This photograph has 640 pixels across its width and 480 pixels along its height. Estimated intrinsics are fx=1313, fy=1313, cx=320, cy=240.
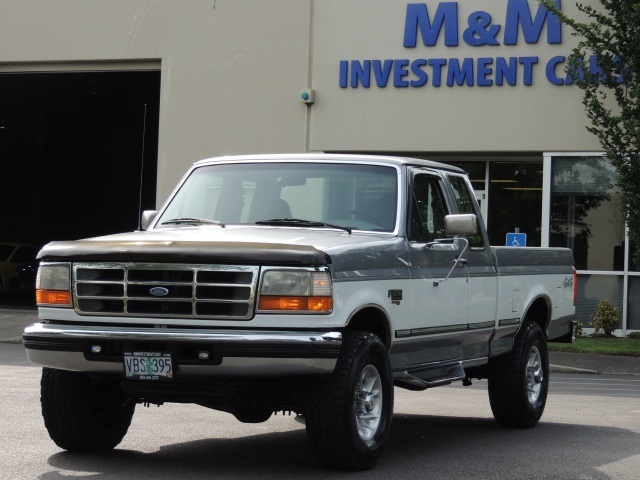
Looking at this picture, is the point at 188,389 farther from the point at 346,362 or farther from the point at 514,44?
the point at 514,44

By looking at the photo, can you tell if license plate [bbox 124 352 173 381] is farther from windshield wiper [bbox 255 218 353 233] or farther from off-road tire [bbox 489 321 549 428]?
off-road tire [bbox 489 321 549 428]

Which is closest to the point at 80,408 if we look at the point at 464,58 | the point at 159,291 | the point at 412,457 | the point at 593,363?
the point at 159,291

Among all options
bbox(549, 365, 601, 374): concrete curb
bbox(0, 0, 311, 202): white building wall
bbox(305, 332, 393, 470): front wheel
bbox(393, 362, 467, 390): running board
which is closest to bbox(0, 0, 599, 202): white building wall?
bbox(0, 0, 311, 202): white building wall

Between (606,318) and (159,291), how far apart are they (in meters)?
15.2

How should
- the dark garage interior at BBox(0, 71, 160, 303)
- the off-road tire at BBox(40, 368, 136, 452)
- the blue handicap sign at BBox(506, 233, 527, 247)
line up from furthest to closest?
the dark garage interior at BBox(0, 71, 160, 303) < the blue handicap sign at BBox(506, 233, 527, 247) < the off-road tire at BBox(40, 368, 136, 452)

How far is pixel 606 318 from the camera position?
71.9 ft

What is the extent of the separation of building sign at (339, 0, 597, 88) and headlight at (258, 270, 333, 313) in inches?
600

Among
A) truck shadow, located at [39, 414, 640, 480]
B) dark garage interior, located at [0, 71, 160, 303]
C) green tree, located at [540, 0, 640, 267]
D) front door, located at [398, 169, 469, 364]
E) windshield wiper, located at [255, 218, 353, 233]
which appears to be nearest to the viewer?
truck shadow, located at [39, 414, 640, 480]

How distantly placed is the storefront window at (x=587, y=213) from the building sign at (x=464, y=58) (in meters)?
1.56

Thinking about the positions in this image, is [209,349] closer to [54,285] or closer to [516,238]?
[54,285]

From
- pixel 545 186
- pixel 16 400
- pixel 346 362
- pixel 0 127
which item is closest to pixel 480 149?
pixel 545 186

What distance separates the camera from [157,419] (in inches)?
429

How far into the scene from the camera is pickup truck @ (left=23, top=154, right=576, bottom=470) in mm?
7727

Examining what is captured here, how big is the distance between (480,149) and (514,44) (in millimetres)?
1902
